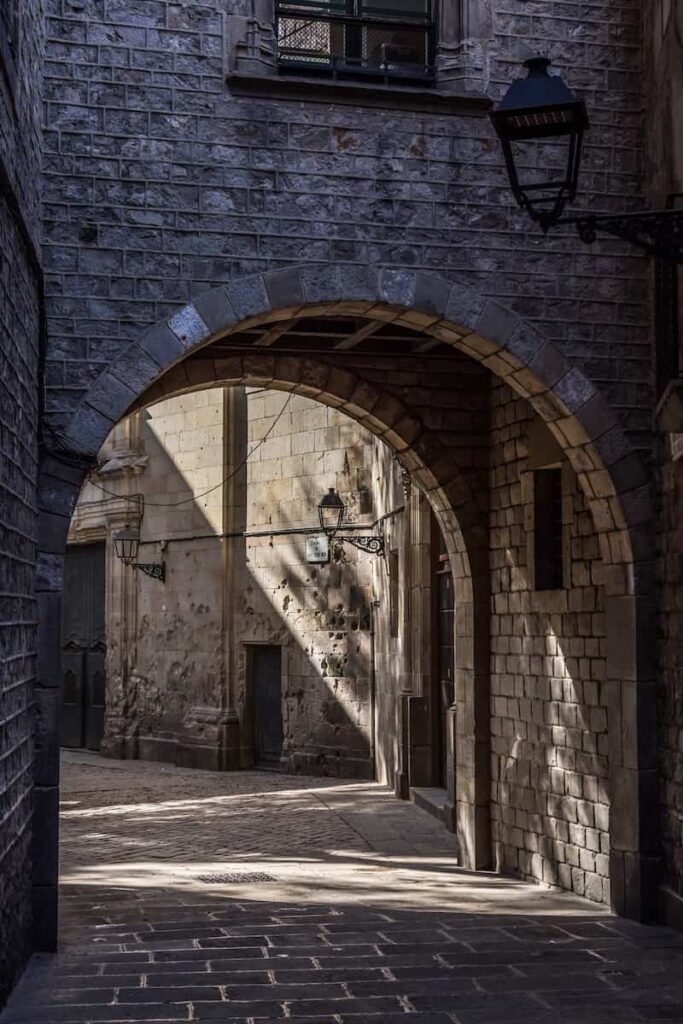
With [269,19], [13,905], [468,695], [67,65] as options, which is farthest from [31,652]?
[468,695]

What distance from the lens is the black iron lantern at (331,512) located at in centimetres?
1498

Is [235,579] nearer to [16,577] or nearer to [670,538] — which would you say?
[670,538]

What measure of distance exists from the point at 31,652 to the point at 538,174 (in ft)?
12.5

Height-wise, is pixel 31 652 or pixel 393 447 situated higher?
pixel 393 447

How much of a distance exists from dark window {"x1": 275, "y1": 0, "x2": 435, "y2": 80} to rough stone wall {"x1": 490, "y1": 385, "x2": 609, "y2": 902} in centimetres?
268

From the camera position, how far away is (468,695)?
1034cm

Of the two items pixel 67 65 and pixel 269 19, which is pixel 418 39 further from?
pixel 67 65

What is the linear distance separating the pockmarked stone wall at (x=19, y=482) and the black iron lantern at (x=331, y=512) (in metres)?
8.10

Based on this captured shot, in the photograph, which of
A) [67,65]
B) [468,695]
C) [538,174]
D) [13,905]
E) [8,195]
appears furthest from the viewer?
[468,695]

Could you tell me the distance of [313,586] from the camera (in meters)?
16.7

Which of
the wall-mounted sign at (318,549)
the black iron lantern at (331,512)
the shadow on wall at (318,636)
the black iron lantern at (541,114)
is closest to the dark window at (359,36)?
the black iron lantern at (541,114)

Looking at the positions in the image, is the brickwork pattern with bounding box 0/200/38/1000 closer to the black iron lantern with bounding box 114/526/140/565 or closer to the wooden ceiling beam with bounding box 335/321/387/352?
the wooden ceiling beam with bounding box 335/321/387/352

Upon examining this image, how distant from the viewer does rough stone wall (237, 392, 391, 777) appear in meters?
15.9

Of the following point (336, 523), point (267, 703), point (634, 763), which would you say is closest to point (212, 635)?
point (267, 703)
